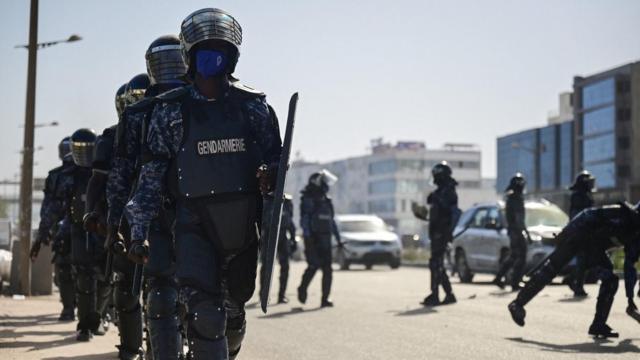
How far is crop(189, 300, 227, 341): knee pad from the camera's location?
18.2 feet

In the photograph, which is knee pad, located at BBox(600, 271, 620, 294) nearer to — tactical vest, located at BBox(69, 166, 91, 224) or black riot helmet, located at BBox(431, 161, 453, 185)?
tactical vest, located at BBox(69, 166, 91, 224)

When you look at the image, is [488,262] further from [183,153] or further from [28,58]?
[183,153]

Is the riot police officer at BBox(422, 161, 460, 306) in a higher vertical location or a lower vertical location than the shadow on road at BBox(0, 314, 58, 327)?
higher

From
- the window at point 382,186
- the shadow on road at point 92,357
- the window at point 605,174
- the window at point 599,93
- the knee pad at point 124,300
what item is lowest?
the shadow on road at point 92,357

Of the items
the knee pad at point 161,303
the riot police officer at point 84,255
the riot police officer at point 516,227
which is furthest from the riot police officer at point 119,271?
the riot police officer at point 516,227

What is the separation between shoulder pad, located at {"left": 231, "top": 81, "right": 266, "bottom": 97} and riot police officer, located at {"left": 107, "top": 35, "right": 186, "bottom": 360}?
364mm

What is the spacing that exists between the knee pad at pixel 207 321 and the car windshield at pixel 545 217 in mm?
19865

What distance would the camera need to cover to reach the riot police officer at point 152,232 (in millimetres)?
5902

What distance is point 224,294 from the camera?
5824mm

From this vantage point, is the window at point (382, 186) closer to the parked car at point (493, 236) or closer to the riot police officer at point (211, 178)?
the parked car at point (493, 236)

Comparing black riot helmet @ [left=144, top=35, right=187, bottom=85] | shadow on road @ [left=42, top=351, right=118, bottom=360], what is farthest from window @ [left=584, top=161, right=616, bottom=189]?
black riot helmet @ [left=144, top=35, right=187, bottom=85]

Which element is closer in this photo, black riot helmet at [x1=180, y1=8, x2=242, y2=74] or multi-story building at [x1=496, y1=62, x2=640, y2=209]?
black riot helmet at [x1=180, y1=8, x2=242, y2=74]

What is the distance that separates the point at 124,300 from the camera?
7.98 meters

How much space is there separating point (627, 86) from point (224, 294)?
96693 millimetres
